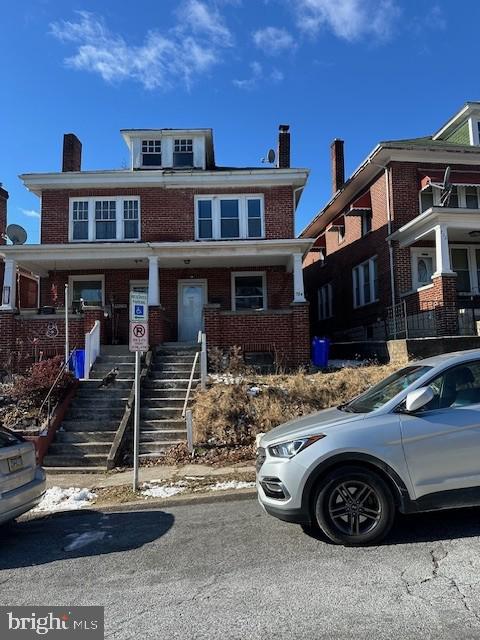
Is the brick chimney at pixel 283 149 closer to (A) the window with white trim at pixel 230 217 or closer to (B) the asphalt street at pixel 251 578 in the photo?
(A) the window with white trim at pixel 230 217

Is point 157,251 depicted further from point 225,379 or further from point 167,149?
point 167,149

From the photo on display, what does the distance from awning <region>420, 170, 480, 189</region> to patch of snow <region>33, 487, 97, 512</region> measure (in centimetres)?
1455

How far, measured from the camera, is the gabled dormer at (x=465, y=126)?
19281 mm

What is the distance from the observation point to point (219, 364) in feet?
43.6

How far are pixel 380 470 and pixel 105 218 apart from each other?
14956 millimetres

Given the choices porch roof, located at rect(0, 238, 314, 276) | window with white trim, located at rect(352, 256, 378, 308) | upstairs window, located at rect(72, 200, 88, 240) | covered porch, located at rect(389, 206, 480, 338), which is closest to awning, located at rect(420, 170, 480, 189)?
covered porch, located at rect(389, 206, 480, 338)

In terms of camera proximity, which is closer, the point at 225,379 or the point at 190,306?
the point at 225,379

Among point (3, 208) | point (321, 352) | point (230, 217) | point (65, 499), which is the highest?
point (3, 208)

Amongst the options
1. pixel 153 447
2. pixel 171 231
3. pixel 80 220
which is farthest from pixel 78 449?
pixel 80 220

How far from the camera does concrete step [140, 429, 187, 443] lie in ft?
32.1

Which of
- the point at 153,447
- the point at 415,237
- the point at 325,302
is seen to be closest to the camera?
the point at 153,447

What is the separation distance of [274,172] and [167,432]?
10429mm

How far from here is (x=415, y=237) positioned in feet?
53.5

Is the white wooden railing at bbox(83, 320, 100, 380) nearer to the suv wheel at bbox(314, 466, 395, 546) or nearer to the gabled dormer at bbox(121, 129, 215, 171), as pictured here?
the gabled dormer at bbox(121, 129, 215, 171)
